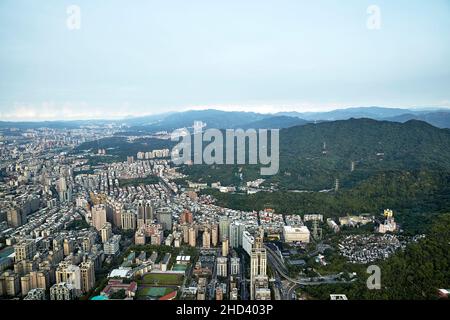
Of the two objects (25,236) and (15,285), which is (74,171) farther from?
(15,285)

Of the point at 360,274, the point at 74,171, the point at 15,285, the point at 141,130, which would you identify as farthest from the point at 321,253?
the point at 141,130

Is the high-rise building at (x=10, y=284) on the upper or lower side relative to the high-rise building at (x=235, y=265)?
upper

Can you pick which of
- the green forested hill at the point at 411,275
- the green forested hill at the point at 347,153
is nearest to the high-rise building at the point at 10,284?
the green forested hill at the point at 411,275

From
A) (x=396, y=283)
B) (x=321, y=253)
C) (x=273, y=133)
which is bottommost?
(x=321, y=253)

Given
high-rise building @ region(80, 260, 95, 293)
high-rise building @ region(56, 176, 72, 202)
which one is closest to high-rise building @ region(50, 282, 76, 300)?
high-rise building @ region(80, 260, 95, 293)

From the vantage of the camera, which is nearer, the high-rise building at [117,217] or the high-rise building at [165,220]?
the high-rise building at [165,220]

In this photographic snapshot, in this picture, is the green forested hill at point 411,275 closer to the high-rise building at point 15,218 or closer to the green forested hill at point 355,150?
the green forested hill at point 355,150

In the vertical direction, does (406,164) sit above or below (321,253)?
above

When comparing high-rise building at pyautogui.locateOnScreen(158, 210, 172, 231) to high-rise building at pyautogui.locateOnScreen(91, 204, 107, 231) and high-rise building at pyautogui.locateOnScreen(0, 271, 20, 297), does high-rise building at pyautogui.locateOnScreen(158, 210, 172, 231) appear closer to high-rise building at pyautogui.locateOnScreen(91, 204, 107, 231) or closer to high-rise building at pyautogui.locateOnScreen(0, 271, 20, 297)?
high-rise building at pyautogui.locateOnScreen(91, 204, 107, 231)
